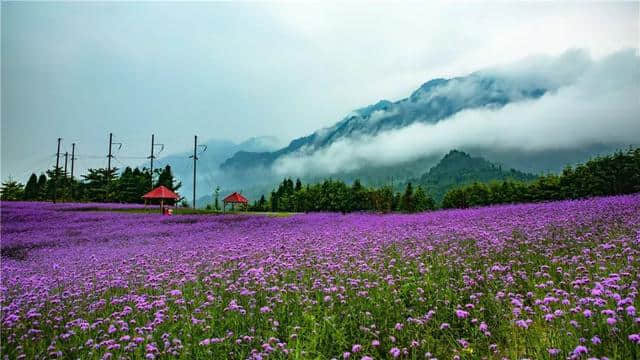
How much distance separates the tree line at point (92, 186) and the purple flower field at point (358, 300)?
1882 inches

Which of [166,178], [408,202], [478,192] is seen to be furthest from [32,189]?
[478,192]

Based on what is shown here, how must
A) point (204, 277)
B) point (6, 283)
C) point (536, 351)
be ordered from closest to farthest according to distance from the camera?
point (536, 351), point (204, 277), point (6, 283)

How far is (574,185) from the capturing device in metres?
34.7

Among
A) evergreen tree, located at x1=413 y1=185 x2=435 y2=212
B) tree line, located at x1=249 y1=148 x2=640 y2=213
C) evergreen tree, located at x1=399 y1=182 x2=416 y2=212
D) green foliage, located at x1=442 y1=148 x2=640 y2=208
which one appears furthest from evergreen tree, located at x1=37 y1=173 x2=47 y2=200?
green foliage, located at x1=442 y1=148 x2=640 y2=208

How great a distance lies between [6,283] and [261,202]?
59372 mm

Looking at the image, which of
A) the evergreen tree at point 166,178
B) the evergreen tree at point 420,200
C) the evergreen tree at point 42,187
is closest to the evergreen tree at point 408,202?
the evergreen tree at point 420,200

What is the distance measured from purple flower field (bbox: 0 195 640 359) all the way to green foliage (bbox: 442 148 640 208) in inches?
883

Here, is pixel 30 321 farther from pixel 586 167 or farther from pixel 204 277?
pixel 586 167

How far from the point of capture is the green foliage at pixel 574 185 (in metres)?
26.5

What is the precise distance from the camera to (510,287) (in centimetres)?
525

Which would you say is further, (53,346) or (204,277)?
(204,277)

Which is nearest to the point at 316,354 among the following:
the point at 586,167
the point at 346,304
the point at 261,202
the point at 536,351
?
the point at 346,304

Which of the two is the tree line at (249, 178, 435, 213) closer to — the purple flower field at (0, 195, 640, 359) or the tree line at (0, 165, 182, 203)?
the tree line at (0, 165, 182, 203)

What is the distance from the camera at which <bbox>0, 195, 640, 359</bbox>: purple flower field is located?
12.9 feet
